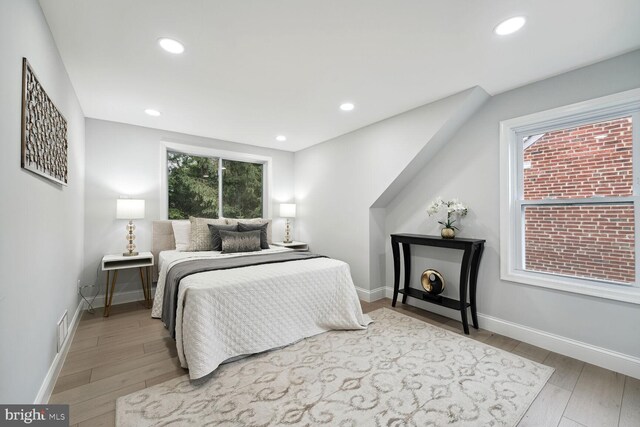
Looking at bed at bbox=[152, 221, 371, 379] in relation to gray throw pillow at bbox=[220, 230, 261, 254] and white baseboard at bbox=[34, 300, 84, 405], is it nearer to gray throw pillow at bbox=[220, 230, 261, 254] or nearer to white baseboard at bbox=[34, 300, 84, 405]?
gray throw pillow at bbox=[220, 230, 261, 254]

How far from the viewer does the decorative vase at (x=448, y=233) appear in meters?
2.90

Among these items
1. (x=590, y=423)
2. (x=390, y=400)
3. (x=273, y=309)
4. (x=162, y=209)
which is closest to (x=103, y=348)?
(x=273, y=309)

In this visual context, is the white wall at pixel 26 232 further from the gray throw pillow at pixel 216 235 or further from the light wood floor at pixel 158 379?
the gray throw pillow at pixel 216 235

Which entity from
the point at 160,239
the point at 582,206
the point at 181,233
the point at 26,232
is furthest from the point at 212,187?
the point at 582,206

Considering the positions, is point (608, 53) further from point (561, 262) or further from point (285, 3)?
point (285, 3)

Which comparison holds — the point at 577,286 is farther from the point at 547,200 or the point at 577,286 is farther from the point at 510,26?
the point at 510,26

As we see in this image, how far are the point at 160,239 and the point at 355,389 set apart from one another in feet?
10.6

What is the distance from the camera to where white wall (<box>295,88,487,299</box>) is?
2955 mm

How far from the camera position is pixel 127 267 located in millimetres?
3207

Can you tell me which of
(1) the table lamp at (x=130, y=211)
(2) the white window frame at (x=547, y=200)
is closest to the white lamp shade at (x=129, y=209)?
(1) the table lamp at (x=130, y=211)

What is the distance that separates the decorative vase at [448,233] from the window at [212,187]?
10.3 ft

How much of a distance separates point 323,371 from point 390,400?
20.5 inches

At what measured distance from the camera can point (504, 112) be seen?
2.70 metres

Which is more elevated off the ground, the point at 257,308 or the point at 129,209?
the point at 129,209
